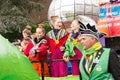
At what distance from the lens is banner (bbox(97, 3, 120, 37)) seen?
22484 mm

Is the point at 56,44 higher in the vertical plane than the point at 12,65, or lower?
lower

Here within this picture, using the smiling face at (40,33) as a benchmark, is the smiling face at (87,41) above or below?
above

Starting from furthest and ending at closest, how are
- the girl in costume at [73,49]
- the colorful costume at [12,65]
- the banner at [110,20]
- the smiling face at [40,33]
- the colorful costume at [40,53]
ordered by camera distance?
the banner at [110,20] < the smiling face at [40,33] < the colorful costume at [40,53] < the girl in costume at [73,49] < the colorful costume at [12,65]

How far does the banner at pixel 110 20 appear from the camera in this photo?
73.8 ft

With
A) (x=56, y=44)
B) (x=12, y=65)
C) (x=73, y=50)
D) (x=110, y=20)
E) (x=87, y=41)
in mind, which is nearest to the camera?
(x=12, y=65)

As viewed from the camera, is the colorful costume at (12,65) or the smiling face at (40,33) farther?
the smiling face at (40,33)

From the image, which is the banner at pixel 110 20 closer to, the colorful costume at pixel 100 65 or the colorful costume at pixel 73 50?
the colorful costume at pixel 73 50

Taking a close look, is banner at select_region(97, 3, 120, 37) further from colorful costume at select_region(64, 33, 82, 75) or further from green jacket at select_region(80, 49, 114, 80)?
green jacket at select_region(80, 49, 114, 80)

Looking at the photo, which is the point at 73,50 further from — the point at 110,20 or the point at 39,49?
the point at 110,20

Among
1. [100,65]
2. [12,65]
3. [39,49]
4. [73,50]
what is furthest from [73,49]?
[12,65]

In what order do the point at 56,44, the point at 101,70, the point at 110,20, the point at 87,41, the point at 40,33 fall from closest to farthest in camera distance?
the point at 101,70, the point at 87,41, the point at 56,44, the point at 40,33, the point at 110,20

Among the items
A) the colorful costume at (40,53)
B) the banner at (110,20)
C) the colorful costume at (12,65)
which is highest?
the colorful costume at (12,65)

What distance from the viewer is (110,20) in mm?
22812

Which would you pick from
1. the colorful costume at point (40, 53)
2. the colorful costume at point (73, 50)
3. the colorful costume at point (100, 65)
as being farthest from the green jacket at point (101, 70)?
the colorful costume at point (40, 53)
